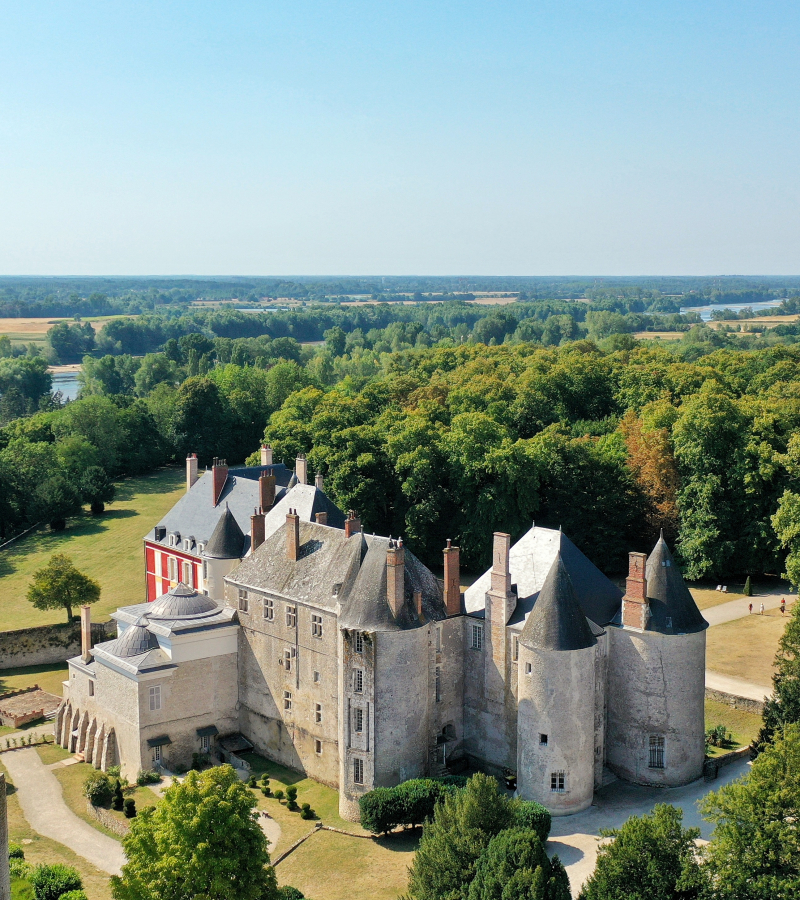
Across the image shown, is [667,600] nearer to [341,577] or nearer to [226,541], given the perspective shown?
[341,577]

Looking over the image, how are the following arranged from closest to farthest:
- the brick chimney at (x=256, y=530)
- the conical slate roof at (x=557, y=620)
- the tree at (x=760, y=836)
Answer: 1. the tree at (x=760, y=836)
2. the conical slate roof at (x=557, y=620)
3. the brick chimney at (x=256, y=530)

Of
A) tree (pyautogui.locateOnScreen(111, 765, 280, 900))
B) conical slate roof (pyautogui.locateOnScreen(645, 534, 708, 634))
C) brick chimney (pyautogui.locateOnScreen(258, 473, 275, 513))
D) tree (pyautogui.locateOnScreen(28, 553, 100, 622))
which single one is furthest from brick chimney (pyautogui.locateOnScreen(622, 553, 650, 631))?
tree (pyautogui.locateOnScreen(28, 553, 100, 622))

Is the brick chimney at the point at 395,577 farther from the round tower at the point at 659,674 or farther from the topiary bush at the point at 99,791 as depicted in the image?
the topiary bush at the point at 99,791

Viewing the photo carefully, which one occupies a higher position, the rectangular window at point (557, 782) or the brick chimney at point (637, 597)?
the brick chimney at point (637, 597)

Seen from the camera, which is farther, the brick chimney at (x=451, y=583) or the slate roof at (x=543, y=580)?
the brick chimney at (x=451, y=583)

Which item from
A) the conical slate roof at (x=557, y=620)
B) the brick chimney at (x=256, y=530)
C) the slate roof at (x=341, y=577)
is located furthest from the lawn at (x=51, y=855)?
the conical slate roof at (x=557, y=620)

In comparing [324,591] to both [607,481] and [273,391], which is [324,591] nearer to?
[607,481]

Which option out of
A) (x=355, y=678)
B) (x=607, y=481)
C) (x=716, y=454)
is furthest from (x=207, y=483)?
(x=716, y=454)

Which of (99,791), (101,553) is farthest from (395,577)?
(101,553)
